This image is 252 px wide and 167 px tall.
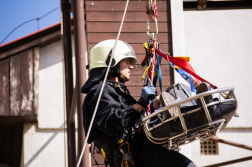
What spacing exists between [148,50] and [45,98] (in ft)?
17.1

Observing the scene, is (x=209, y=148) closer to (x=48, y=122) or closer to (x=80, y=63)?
(x=48, y=122)

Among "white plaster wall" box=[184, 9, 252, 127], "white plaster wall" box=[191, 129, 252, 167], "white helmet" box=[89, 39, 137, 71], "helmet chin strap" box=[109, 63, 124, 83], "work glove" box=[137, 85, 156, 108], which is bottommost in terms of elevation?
"white plaster wall" box=[191, 129, 252, 167]

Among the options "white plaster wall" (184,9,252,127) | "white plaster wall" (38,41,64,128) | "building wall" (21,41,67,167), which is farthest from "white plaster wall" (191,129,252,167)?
"white plaster wall" (38,41,64,128)

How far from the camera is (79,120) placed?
404 centimetres

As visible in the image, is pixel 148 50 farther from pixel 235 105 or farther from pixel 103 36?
pixel 103 36

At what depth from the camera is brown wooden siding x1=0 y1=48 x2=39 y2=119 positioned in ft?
25.1

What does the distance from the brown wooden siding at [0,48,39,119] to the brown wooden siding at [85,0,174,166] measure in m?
2.85

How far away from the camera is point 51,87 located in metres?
7.75

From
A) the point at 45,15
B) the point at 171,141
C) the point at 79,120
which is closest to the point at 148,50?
the point at 171,141

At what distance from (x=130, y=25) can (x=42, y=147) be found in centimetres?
395

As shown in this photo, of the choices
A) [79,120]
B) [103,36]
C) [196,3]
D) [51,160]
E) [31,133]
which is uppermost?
[196,3]

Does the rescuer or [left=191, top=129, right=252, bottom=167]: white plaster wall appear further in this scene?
[left=191, top=129, right=252, bottom=167]: white plaster wall

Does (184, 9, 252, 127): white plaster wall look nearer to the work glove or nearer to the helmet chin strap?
the helmet chin strap

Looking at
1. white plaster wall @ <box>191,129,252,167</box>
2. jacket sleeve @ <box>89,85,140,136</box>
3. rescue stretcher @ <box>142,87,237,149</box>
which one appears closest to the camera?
rescue stretcher @ <box>142,87,237,149</box>
